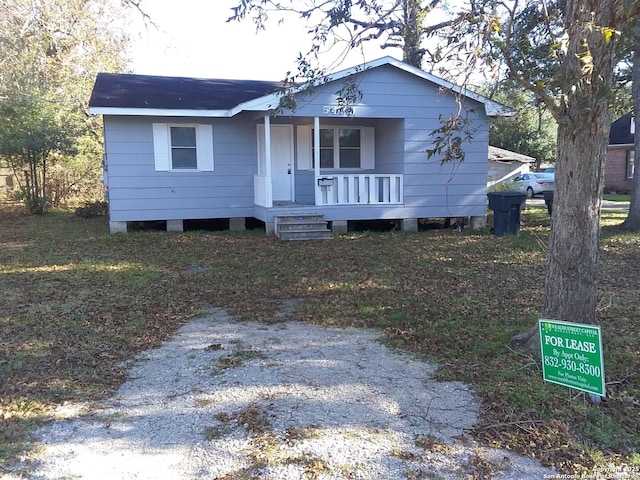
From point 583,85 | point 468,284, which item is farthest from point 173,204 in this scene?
point 583,85

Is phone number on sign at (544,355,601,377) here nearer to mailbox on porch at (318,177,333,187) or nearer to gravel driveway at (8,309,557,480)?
gravel driveway at (8,309,557,480)

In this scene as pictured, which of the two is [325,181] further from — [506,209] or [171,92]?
[171,92]

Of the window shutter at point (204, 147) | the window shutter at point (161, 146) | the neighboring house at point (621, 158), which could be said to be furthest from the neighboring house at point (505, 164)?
the window shutter at point (161, 146)

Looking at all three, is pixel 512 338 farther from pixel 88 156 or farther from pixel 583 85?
pixel 88 156

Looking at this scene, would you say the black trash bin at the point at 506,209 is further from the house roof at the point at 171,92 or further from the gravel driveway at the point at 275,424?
the gravel driveway at the point at 275,424

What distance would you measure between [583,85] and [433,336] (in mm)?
2742

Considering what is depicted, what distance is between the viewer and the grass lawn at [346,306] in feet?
11.5

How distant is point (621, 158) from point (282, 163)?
75.2ft

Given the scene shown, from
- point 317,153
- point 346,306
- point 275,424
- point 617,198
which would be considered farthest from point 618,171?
point 275,424

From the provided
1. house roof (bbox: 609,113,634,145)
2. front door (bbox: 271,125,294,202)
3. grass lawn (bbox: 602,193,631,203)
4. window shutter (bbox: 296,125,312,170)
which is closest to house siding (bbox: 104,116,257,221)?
front door (bbox: 271,125,294,202)

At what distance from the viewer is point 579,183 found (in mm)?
4086

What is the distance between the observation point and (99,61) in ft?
66.5

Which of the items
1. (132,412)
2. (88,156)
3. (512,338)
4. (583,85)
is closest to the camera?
(583,85)

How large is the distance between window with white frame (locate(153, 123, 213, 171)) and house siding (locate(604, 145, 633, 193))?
2351cm
